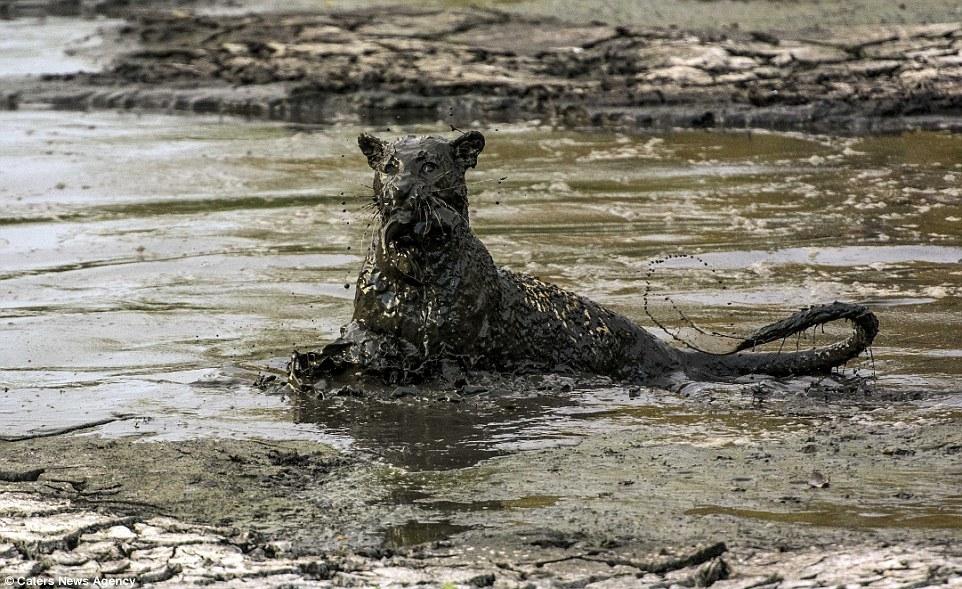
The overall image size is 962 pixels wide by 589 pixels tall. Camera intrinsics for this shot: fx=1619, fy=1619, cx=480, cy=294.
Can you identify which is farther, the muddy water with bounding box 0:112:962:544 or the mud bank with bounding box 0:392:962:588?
the muddy water with bounding box 0:112:962:544

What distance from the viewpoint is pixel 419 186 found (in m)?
7.38

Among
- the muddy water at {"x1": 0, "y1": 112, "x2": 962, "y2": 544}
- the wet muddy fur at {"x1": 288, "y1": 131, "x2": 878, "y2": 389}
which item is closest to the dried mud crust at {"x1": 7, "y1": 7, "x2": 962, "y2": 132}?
the muddy water at {"x1": 0, "y1": 112, "x2": 962, "y2": 544}

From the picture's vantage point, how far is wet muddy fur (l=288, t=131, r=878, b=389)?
24.7 feet

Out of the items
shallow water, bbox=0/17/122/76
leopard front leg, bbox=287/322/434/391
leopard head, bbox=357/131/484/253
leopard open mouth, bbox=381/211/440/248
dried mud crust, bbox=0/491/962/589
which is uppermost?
shallow water, bbox=0/17/122/76

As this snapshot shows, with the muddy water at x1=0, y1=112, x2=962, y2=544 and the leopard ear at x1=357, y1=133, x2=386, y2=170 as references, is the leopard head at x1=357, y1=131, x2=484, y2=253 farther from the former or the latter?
the muddy water at x1=0, y1=112, x2=962, y2=544

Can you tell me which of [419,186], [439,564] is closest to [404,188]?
[419,186]

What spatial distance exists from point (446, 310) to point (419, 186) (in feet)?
2.23

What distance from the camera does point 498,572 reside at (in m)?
5.19

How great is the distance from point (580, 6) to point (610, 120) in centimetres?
505

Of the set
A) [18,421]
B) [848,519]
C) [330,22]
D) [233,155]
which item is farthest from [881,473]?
[330,22]

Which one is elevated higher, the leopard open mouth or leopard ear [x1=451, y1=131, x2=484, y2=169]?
leopard ear [x1=451, y1=131, x2=484, y2=169]

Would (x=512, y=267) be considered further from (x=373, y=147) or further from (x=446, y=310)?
(x=373, y=147)

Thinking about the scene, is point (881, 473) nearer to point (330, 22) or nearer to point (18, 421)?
point (18, 421)

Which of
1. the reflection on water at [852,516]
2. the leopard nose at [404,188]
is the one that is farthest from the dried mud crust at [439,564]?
the leopard nose at [404,188]
